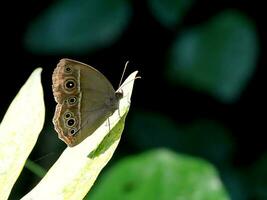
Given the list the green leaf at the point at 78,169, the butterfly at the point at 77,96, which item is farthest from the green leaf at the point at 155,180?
the green leaf at the point at 78,169

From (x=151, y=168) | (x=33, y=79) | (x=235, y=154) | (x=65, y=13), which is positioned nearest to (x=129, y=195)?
(x=151, y=168)

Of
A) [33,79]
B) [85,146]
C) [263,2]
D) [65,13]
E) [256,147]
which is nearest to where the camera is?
[85,146]

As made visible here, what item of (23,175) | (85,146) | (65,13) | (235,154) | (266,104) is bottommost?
(23,175)

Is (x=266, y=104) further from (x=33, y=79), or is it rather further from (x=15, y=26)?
(x=33, y=79)

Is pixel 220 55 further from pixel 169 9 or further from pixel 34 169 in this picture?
pixel 34 169

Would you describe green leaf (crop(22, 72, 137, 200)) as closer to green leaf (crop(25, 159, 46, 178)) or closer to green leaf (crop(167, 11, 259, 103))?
green leaf (crop(25, 159, 46, 178))

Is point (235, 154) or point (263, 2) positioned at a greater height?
point (263, 2)
